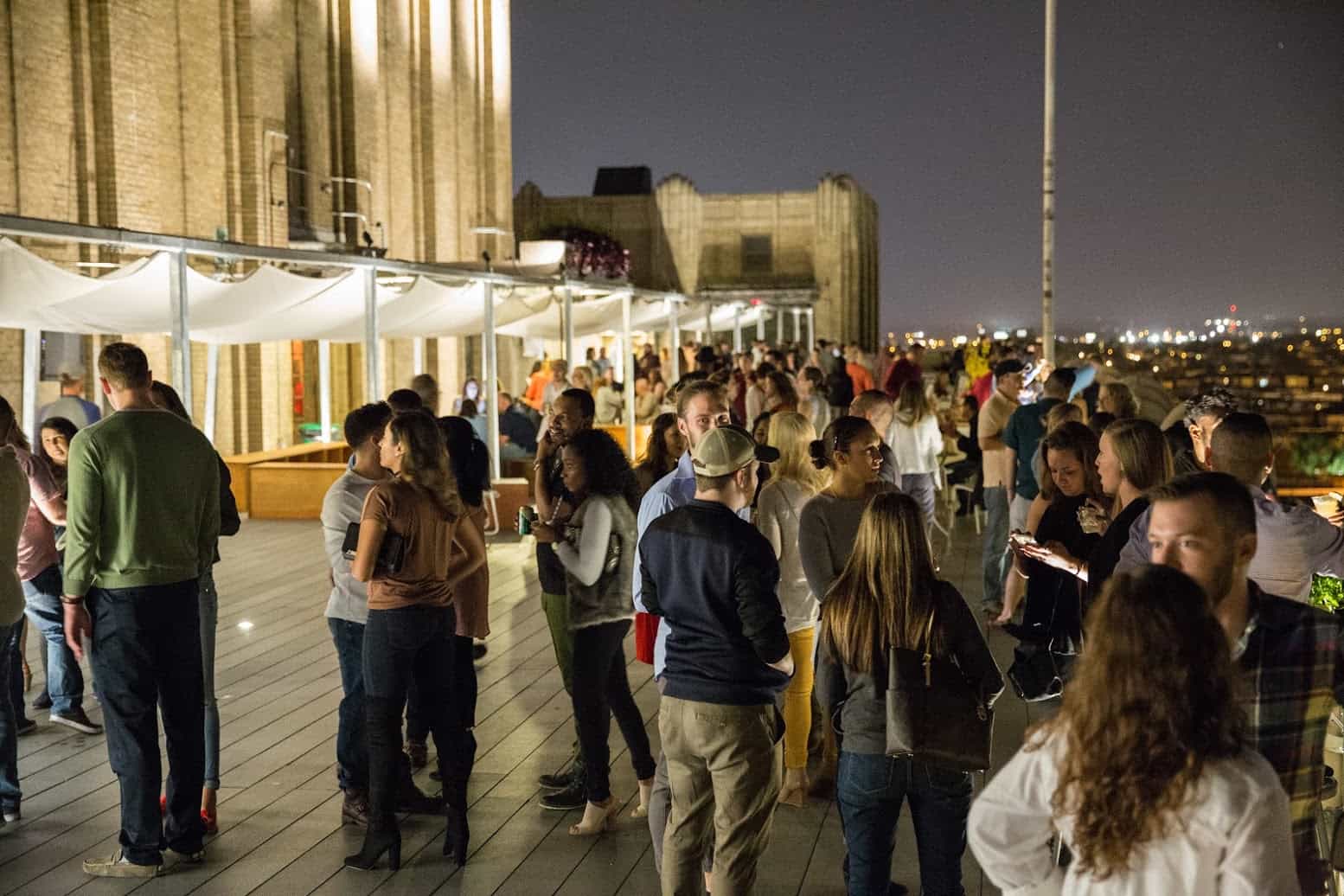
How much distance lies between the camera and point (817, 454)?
6.38 metres

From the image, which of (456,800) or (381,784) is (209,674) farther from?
(456,800)

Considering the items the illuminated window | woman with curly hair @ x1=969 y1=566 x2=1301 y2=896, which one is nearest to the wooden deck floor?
woman with curly hair @ x1=969 y1=566 x2=1301 y2=896

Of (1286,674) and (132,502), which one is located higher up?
(132,502)

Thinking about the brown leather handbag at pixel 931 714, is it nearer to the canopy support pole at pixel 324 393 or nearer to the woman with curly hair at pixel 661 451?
the woman with curly hair at pixel 661 451

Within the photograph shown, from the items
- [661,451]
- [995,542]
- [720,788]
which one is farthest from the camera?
[995,542]

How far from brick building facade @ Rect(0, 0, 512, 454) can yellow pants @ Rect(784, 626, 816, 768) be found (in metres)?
13.2

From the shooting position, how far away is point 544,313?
2105 cm

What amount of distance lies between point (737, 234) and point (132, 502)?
62005 mm

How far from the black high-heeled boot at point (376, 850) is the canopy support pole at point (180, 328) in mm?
6105

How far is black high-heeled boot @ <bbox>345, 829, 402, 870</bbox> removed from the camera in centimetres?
567

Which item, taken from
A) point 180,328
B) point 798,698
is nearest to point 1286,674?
point 798,698

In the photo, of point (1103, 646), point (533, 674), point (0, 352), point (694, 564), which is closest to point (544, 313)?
point (0, 352)

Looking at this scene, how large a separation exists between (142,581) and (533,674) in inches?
149

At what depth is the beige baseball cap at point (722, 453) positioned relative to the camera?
4465 millimetres
